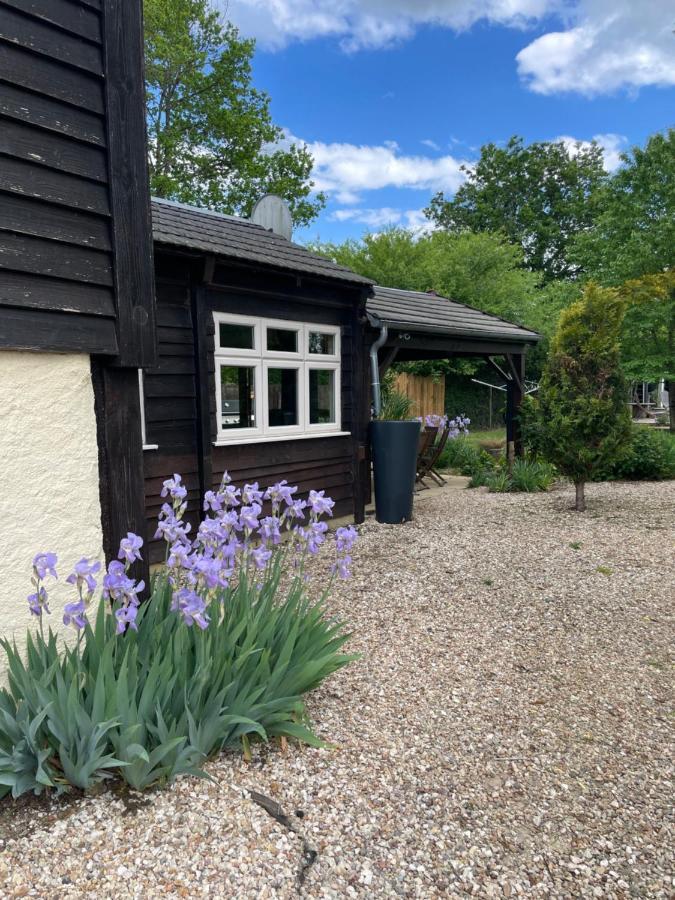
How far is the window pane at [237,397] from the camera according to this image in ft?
18.1

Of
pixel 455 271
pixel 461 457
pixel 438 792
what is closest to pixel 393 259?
pixel 455 271

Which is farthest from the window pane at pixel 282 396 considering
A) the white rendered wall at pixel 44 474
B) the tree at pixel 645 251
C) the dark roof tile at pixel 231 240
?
the tree at pixel 645 251

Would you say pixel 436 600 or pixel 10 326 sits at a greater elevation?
pixel 10 326

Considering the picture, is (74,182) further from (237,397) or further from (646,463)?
(646,463)

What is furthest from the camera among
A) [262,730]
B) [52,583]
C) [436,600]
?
[436,600]

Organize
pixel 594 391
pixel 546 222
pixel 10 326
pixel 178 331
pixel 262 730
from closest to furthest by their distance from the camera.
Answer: pixel 262 730, pixel 10 326, pixel 178 331, pixel 594 391, pixel 546 222

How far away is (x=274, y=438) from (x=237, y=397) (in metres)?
0.56

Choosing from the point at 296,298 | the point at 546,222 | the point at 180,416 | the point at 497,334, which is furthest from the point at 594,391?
the point at 546,222

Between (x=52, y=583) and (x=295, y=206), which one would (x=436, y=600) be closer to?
(x=52, y=583)

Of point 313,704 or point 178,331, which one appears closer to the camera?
point 313,704

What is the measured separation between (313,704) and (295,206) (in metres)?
20.2

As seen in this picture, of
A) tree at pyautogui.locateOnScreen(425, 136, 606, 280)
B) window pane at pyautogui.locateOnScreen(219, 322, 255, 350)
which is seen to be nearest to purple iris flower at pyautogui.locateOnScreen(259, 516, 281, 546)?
window pane at pyautogui.locateOnScreen(219, 322, 255, 350)

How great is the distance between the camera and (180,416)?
5066 millimetres

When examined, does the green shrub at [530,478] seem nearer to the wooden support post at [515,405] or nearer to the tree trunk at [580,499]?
the wooden support post at [515,405]
